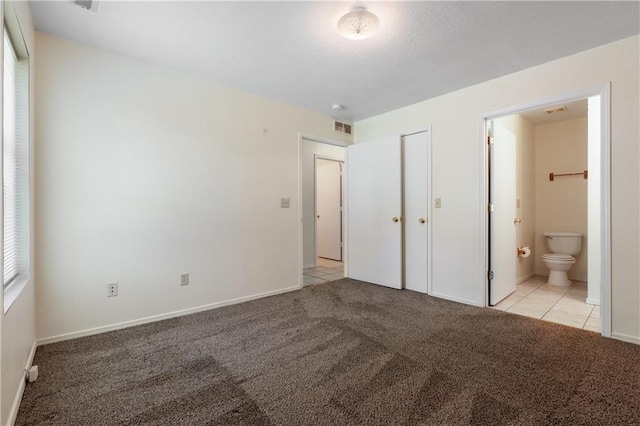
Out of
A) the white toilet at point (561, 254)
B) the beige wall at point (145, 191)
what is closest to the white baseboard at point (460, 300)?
the white toilet at point (561, 254)

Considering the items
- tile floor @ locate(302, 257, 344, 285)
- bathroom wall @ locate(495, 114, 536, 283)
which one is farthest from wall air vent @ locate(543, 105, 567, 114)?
tile floor @ locate(302, 257, 344, 285)

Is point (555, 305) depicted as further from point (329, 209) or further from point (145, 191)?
point (145, 191)

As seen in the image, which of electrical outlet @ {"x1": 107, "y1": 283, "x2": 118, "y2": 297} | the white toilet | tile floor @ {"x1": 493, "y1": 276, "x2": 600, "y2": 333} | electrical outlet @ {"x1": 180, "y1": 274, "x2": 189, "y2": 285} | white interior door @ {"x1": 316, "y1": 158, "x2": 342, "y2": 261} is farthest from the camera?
white interior door @ {"x1": 316, "y1": 158, "x2": 342, "y2": 261}

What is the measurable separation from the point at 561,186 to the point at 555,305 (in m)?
2.25

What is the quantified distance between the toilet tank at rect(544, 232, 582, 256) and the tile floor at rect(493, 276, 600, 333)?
1.51ft

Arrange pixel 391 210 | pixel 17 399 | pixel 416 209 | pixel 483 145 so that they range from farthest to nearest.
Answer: pixel 391 210, pixel 416 209, pixel 483 145, pixel 17 399

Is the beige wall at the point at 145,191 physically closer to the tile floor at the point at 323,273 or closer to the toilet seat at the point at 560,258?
the tile floor at the point at 323,273

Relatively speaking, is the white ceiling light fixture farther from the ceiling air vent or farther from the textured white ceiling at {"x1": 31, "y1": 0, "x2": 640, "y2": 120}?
the ceiling air vent

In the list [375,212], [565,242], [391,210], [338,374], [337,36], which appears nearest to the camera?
[338,374]

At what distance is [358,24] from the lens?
1.92m

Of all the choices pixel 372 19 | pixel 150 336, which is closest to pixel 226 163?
pixel 150 336

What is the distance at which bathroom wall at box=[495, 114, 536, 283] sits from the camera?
4.02 m

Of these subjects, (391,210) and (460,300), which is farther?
(391,210)

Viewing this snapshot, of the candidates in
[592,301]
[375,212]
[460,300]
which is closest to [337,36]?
[375,212]
